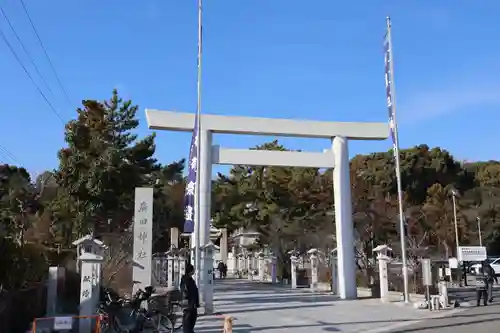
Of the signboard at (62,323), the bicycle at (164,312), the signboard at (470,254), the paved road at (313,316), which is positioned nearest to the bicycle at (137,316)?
the bicycle at (164,312)

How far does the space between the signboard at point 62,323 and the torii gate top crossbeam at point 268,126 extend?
34.6 ft

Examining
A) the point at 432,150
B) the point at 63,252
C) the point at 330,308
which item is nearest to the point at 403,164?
the point at 432,150

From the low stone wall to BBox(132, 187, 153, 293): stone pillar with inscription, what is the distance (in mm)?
3287

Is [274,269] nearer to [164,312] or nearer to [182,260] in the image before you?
[182,260]

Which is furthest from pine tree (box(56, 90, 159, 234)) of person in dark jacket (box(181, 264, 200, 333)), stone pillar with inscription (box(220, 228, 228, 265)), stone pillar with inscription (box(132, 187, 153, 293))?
stone pillar with inscription (box(220, 228, 228, 265))

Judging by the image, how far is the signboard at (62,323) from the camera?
10.2 meters

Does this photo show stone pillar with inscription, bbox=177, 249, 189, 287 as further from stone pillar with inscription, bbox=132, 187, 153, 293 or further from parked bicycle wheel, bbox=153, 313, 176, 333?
parked bicycle wheel, bbox=153, 313, 176, 333

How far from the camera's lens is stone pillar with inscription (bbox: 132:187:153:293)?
17500 mm

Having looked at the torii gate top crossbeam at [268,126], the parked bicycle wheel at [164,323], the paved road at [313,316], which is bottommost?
the paved road at [313,316]

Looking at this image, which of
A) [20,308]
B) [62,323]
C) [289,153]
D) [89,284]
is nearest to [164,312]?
[89,284]

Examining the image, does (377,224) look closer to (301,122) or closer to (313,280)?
(313,280)

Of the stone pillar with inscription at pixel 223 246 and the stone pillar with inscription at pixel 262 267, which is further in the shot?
the stone pillar with inscription at pixel 223 246

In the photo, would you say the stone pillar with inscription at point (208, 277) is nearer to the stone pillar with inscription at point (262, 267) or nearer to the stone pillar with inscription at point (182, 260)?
the stone pillar with inscription at point (182, 260)

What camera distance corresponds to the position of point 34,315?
13.9 meters
